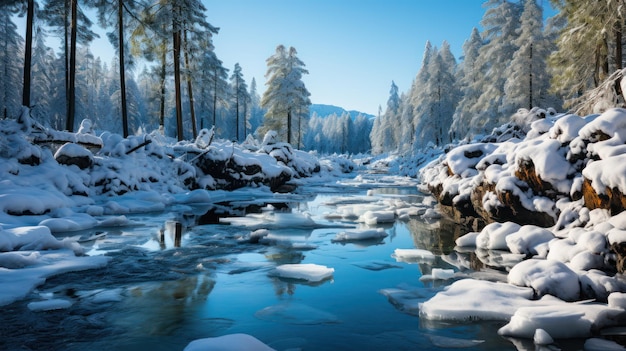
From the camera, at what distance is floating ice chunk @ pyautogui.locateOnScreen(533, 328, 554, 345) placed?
3.55m

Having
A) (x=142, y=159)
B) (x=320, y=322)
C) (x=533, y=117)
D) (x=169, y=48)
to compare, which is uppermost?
(x=169, y=48)

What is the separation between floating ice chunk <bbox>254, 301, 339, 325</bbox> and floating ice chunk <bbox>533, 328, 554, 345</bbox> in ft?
6.20

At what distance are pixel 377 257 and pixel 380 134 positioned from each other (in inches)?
2973

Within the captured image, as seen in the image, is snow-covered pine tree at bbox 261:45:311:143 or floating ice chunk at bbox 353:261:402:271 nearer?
floating ice chunk at bbox 353:261:402:271

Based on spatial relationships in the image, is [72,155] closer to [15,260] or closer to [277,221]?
[277,221]

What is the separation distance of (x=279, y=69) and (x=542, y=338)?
34.6 metres

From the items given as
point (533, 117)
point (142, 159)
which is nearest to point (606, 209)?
point (533, 117)

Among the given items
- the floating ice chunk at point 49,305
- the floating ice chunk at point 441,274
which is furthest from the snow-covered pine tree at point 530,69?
the floating ice chunk at point 49,305

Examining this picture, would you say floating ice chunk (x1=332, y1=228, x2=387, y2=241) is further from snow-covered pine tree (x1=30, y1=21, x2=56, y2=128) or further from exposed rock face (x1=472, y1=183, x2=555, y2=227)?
snow-covered pine tree (x1=30, y1=21, x2=56, y2=128)

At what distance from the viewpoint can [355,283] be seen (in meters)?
5.51

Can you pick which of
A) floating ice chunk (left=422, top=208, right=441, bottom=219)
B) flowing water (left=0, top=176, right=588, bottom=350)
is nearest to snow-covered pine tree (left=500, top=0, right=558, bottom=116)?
floating ice chunk (left=422, top=208, right=441, bottom=219)

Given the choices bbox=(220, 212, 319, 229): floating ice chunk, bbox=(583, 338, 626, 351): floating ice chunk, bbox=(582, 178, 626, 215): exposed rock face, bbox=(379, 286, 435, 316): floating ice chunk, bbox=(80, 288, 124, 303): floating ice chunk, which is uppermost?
bbox=(582, 178, 626, 215): exposed rock face

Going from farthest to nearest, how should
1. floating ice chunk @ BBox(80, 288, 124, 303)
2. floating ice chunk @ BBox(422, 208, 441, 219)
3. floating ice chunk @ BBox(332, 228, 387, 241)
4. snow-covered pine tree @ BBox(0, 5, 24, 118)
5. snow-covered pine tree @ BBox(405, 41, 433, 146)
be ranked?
1. snow-covered pine tree @ BBox(405, 41, 433, 146)
2. snow-covered pine tree @ BBox(0, 5, 24, 118)
3. floating ice chunk @ BBox(422, 208, 441, 219)
4. floating ice chunk @ BBox(332, 228, 387, 241)
5. floating ice chunk @ BBox(80, 288, 124, 303)

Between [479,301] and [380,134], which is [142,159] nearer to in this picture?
[479,301]
